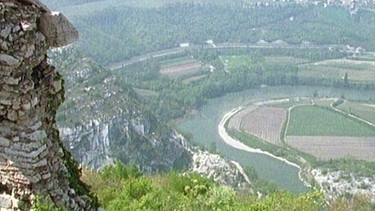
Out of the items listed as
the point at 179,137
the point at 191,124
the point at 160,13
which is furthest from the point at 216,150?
the point at 160,13

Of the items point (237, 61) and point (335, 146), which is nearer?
point (335, 146)

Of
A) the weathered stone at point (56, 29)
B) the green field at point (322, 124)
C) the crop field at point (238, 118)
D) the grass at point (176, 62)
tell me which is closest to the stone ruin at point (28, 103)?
the weathered stone at point (56, 29)

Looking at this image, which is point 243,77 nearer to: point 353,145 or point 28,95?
point 353,145

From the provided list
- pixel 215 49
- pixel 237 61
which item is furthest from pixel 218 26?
pixel 237 61

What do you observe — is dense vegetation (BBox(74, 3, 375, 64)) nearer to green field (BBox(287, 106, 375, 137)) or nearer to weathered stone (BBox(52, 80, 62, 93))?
green field (BBox(287, 106, 375, 137))

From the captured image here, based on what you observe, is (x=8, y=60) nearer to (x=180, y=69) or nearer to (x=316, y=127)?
(x=316, y=127)

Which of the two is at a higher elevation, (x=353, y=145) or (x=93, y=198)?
(x=93, y=198)
